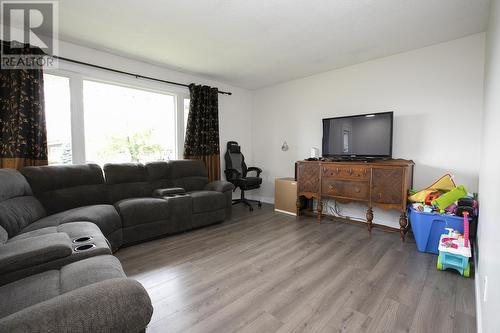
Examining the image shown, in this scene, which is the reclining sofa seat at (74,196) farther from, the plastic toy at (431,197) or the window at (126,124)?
the plastic toy at (431,197)

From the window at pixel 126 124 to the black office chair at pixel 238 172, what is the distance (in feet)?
3.50

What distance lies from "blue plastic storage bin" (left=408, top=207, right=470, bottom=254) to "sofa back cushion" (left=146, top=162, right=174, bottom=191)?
3.24m

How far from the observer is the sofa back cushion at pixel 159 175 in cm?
335

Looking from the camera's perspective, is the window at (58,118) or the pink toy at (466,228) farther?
the window at (58,118)

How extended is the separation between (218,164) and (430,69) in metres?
3.58

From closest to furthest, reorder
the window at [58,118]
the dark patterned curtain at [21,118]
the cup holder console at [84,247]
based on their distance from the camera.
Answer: the cup holder console at [84,247] → the dark patterned curtain at [21,118] → the window at [58,118]

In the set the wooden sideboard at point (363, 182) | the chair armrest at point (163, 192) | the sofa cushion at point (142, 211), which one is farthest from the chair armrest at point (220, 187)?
the wooden sideboard at point (363, 182)

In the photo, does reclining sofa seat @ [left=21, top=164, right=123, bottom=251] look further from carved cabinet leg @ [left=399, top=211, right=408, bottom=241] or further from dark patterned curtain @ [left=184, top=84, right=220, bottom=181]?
carved cabinet leg @ [left=399, top=211, right=408, bottom=241]

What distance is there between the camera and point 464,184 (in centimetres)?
281

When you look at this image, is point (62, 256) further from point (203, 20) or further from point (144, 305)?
point (203, 20)

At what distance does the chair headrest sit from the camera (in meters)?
4.70

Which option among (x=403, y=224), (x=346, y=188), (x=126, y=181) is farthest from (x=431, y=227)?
(x=126, y=181)

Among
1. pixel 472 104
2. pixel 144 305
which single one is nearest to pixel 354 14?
pixel 472 104

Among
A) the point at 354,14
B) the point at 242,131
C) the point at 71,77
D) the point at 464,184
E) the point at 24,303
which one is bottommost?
the point at 24,303
